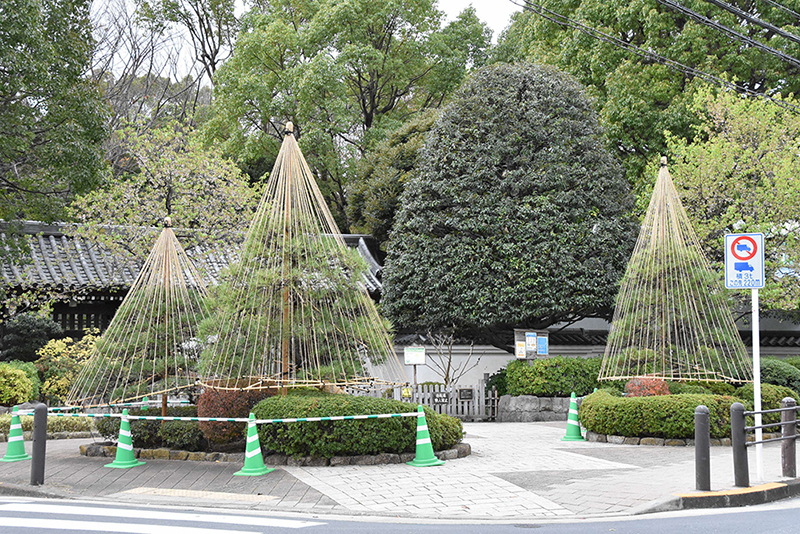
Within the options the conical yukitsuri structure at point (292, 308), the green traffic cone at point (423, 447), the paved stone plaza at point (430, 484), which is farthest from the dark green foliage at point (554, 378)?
the green traffic cone at point (423, 447)

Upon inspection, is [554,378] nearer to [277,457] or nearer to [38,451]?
[277,457]

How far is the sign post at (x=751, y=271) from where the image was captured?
28.6 ft

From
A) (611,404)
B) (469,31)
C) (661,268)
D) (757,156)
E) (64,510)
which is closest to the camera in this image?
(64,510)

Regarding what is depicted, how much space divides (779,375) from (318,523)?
13232mm

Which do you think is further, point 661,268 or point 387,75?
point 387,75

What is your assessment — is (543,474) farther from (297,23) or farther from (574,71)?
(297,23)

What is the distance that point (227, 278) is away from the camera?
→ 37.2 ft

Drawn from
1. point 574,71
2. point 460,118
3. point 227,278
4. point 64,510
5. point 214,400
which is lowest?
point 64,510

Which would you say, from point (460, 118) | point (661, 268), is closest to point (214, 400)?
point (661, 268)

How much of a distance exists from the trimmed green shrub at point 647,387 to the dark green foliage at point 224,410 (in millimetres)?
7666

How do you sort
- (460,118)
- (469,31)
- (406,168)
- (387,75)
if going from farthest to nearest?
1. (469,31)
2. (387,75)
3. (406,168)
4. (460,118)

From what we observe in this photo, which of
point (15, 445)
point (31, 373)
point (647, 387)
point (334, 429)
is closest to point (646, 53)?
point (647, 387)

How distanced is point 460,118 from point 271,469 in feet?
42.6

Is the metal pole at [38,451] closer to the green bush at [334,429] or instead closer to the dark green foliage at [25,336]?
the green bush at [334,429]
